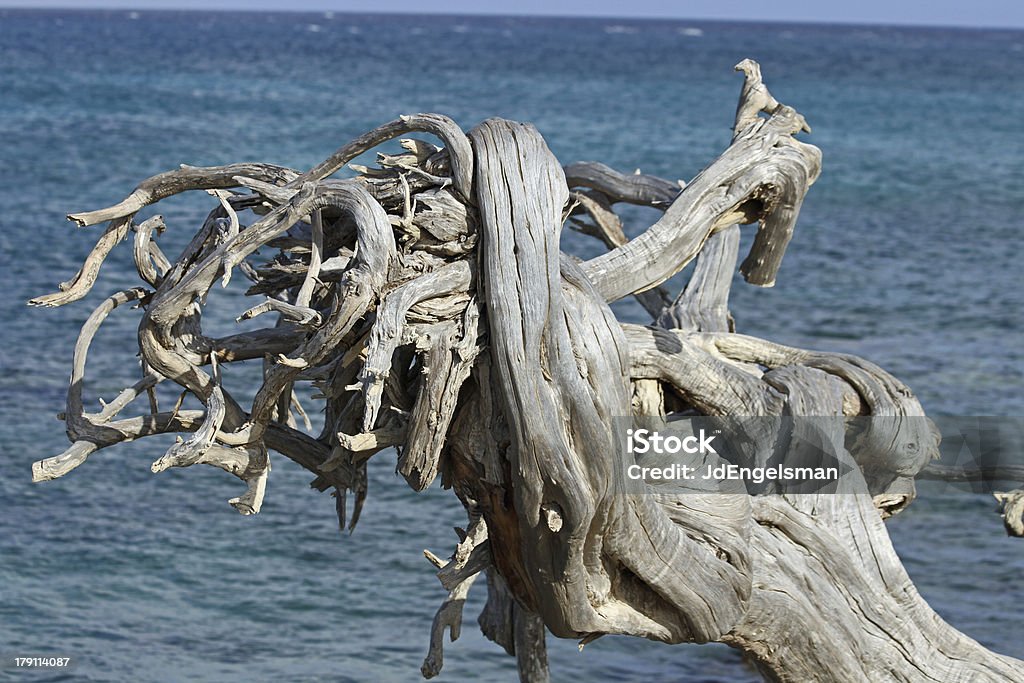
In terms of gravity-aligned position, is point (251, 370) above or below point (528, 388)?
below

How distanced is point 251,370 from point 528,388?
691cm

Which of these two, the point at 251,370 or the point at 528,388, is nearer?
the point at 528,388

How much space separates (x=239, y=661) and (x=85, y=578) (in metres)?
1.21

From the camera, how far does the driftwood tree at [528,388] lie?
292 centimetres

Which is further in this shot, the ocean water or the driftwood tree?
the ocean water

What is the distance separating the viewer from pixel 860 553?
11.8 feet

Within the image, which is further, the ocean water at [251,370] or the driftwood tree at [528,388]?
the ocean water at [251,370]

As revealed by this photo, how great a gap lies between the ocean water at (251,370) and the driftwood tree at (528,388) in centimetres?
76

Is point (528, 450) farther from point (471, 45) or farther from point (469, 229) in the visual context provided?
point (471, 45)

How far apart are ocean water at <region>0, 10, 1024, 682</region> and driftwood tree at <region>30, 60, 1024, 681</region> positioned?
761 mm

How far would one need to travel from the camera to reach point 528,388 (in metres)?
2.88

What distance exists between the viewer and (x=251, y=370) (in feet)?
31.1

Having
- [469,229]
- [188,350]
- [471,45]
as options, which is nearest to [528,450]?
[469,229]

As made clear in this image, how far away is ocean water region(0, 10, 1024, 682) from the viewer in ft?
21.0
